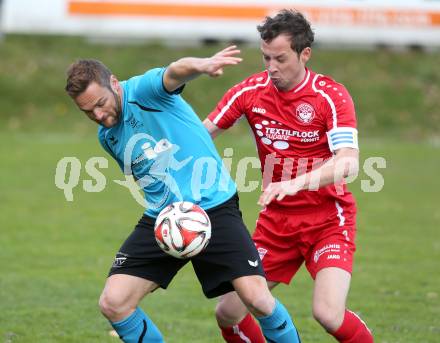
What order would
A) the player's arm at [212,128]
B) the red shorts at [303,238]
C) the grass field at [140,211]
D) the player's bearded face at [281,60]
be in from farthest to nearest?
the grass field at [140,211], the player's arm at [212,128], the red shorts at [303,238], the player's bearded face at [281,60]

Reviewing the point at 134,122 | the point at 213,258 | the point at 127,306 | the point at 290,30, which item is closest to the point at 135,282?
the point at 127,306

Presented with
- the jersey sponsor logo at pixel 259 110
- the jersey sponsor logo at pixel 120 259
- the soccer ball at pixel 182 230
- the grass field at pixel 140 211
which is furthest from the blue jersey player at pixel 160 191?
the grass field at pixel 140 211

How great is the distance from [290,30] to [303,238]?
1360 mm

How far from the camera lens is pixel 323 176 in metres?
5.55

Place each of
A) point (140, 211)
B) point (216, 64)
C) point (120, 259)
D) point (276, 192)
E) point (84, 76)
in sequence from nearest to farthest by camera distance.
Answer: point (216, 64) < point (276, 192) < point (84, 76) < point (120, 259) < point (140, 211)

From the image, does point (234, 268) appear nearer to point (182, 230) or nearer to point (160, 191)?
point (182, 230)

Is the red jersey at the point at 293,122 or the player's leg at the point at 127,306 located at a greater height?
the red jersey at the point at 293,122

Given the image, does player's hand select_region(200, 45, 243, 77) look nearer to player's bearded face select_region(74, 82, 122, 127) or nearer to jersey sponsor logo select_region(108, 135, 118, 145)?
player's bearded face select_region(74, 82, 122, 127)

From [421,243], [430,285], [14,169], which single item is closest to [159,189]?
[430,285]

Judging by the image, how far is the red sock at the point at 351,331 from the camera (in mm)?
5730

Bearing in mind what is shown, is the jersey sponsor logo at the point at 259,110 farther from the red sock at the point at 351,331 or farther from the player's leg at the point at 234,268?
the red sock at the point at 351,331

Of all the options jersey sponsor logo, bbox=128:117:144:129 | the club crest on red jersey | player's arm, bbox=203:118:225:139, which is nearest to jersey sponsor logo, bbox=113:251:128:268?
jersey sponsor logo, bbox=128:117:144:129

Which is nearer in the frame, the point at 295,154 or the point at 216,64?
the point at 216,64

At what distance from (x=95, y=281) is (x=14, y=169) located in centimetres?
780
